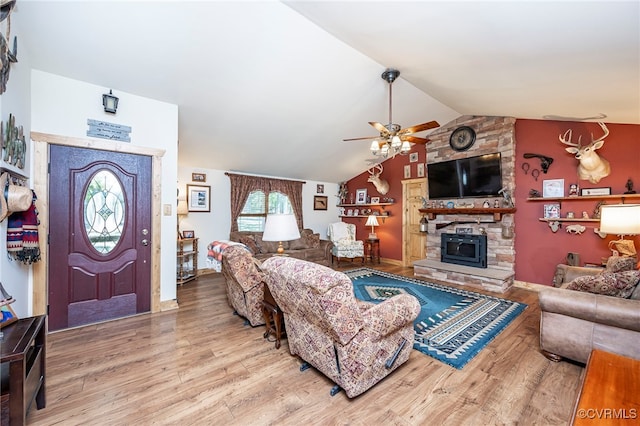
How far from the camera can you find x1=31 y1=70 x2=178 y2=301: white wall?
275 centimetres

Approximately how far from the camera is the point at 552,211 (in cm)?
427

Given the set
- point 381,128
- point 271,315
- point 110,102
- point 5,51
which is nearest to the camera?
point 5,51

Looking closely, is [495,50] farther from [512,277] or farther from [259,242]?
[259,242]

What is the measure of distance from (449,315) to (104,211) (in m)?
4.39

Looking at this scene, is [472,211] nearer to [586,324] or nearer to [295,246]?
[586,324]

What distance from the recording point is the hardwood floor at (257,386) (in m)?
1.68

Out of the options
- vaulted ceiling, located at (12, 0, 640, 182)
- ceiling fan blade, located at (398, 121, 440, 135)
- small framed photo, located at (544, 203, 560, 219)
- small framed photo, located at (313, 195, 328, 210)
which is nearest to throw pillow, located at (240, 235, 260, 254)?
vaulted ceiling, located at (12, 0, 640, 182)

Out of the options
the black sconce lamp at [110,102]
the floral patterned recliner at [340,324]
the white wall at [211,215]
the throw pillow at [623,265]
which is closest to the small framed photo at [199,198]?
the white wall at [211,215]

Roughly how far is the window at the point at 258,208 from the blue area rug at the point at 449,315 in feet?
9.39

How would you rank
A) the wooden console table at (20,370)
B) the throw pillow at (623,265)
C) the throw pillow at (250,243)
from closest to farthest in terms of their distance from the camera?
1. the wooden console table at (20,370)
2. the throw pillow at (623,265)
3. the throw pillow at (250,243)

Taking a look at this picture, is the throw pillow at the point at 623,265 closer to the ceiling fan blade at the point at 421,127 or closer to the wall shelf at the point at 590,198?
the wall shelf at the point at 590,198

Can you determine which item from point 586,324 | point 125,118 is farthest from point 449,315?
point 125,118

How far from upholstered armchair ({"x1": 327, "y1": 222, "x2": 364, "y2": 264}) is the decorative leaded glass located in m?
4.39

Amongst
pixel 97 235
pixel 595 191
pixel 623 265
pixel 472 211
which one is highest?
pixel 595 191
